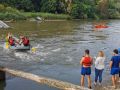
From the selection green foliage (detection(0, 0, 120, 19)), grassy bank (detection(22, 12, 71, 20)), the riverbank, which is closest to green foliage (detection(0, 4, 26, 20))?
the riverbank

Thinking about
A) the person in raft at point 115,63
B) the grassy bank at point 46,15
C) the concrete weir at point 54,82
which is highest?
the person in raft at point 115,63

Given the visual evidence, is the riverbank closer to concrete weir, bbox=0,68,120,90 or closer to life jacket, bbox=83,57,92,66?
concrete weir, bbox=0,68,120,90

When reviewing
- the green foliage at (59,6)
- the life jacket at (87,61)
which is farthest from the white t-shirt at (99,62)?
the green foliage at (59,6)

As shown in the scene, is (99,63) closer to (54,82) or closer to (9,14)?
(54,82)

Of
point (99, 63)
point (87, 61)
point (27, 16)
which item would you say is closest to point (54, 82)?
point (87, 61)

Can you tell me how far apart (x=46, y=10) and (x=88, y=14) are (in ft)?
39.5

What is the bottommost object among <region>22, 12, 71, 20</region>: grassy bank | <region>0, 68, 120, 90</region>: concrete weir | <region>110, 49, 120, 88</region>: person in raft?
<region>22, 12, 71, 20</region>: grassy bank

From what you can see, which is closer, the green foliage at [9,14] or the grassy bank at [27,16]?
the green foliage at [9,14]

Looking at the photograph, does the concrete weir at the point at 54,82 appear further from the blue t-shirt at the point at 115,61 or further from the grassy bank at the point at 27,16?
the grassy bank at the point at 27,16

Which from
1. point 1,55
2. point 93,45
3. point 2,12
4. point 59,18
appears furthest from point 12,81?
point 59,18

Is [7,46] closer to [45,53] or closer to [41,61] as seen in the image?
[45,53]

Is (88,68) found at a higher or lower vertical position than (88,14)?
higher

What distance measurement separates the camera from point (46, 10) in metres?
88.6

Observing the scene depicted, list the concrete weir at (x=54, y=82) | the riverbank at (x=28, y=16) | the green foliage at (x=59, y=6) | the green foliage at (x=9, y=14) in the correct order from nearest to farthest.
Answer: the concrete weir at (x=54, y=82) < the green foliage at (x=9, y=14) < the riverbank at (x=28, y=16) < the green foliage at (x=59, y=6)
